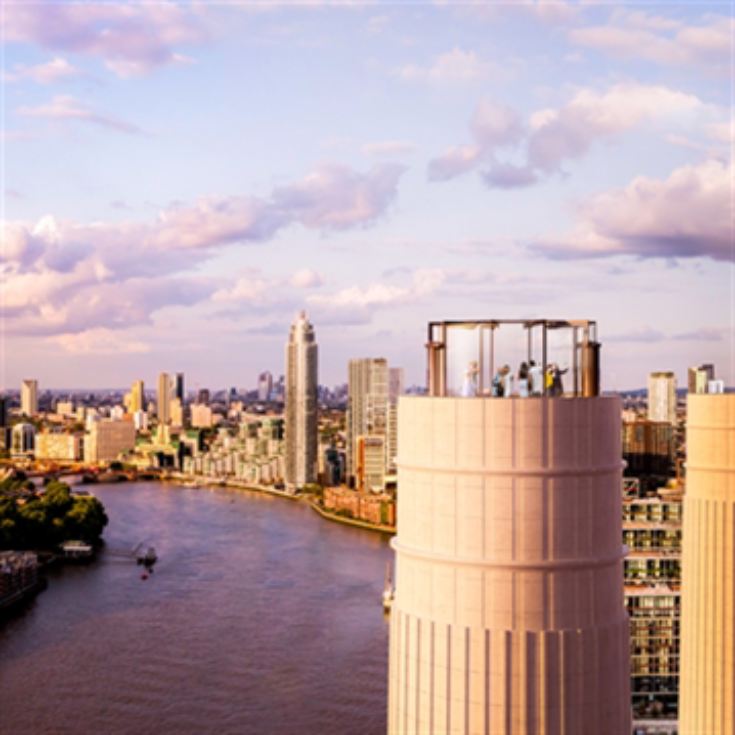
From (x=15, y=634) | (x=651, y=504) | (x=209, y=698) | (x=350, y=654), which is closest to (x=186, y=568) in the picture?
(x=15, y=634)

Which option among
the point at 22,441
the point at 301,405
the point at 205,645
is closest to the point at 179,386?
the point at 22,441

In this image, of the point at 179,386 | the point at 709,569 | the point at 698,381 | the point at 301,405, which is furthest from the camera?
the point at 179,386

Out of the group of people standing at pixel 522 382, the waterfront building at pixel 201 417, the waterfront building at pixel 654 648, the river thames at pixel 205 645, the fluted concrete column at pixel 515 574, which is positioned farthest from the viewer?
the waterfront building at pixel 201 417

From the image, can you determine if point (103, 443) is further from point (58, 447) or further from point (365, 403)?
point (365, 403)

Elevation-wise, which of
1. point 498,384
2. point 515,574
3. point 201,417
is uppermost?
point 498,384

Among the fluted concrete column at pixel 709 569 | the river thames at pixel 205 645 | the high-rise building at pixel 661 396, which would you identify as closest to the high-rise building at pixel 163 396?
the high-rise building at pixel 661 396

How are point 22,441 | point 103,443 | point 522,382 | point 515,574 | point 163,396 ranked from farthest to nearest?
point 163,396 → point 22,441 → point 103,443 → point 522,382 → point 515,574

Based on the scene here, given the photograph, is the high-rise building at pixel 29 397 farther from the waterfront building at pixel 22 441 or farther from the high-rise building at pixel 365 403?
the high-rise building at pixel 365 403

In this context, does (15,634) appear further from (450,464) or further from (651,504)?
(450,464)
